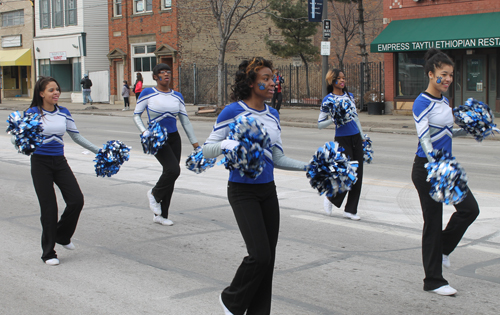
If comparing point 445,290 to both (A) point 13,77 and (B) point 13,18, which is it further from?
(A) point 13,77

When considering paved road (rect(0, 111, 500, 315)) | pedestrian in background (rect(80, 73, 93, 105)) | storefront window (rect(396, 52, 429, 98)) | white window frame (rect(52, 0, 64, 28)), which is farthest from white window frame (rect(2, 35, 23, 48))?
paved road (rect(0, 111, 500, 315))

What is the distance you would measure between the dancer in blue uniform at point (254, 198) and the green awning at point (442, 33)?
18560 millimetres

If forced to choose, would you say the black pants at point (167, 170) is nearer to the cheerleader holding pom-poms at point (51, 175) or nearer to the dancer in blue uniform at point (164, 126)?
the dancer in blue uniform at point (164, 126)

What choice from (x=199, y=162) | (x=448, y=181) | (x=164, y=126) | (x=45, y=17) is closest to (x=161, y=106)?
(x=164, y=126)

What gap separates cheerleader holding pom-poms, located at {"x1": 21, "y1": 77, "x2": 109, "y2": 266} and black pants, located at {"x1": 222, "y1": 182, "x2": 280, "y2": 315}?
2473 mm

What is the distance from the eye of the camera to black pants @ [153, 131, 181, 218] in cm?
701

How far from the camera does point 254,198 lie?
152 inches

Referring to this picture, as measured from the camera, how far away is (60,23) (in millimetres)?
40625

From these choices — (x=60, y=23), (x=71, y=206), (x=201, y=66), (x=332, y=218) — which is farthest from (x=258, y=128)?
(x=60, y=23)

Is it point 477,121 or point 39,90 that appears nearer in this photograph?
point 477,121

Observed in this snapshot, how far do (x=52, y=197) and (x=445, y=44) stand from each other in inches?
742

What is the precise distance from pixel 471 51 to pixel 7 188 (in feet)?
59.9

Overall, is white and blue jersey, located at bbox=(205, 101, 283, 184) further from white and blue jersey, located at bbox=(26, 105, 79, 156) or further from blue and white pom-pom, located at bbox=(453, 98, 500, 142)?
white and blue jersey, located at bbox=(26, 105, 79, 156)

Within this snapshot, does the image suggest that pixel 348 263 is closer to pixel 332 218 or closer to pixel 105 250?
pixel 332 218
